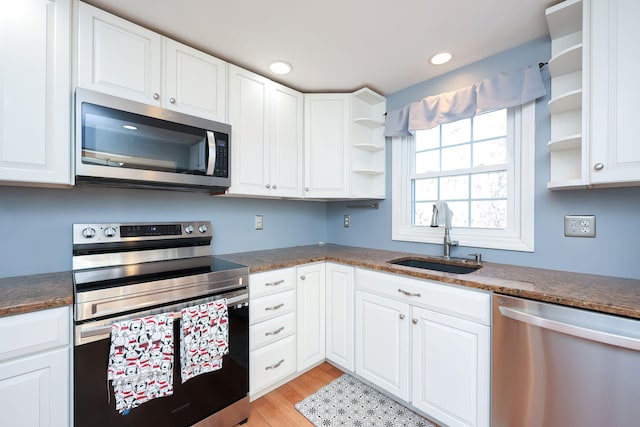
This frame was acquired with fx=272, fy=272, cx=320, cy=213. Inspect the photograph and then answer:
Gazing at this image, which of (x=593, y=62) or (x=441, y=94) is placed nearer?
(x=593, y=62)

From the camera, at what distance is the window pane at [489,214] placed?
1.88m

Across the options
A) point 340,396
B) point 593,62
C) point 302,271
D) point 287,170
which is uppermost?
point 593,62

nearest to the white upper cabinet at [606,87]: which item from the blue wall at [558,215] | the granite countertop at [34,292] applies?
the blue wall at [558,215]

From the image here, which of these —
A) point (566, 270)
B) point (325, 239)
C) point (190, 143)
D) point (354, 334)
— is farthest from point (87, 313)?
point (566, 270)

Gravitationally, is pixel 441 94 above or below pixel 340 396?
above

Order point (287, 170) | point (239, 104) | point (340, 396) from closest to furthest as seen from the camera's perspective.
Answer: point (340, 396)
point (239, 104)
point (287, 170)

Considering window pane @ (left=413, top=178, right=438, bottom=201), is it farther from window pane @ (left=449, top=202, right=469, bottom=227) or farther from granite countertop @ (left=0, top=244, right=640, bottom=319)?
granite countertop @ (left=0, top=244, right=640, bottom=319)

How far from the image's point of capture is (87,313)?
112cm

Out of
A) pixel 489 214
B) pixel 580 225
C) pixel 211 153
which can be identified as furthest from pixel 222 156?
pixel 580 225

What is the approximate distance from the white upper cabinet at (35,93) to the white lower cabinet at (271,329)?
1.16 m

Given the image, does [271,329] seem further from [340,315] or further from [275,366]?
[340,315]

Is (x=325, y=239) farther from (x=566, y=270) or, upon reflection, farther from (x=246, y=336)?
(x=566, y=270)

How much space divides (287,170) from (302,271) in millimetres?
827

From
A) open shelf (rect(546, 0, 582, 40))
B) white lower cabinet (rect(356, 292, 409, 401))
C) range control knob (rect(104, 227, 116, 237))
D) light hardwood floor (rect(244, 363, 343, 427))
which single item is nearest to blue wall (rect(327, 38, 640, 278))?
open shelf (rect(546, 0, 582, 40))
